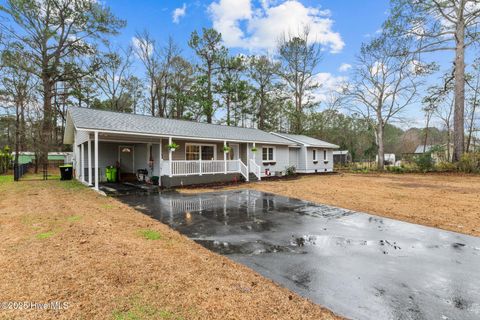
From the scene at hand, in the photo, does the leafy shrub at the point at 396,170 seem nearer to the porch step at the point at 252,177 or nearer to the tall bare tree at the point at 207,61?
the porch step at the point at 252,177

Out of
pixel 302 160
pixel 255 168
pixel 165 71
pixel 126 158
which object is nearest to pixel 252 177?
pixel 255 168

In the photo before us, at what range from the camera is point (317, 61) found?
92.3 feet

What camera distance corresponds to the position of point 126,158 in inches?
563

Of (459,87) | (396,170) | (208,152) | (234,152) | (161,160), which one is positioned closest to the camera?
(161,160)

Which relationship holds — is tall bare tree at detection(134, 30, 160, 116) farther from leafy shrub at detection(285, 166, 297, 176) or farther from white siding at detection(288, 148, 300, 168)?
leafy shrub at detection(285, 166, 297, 176)

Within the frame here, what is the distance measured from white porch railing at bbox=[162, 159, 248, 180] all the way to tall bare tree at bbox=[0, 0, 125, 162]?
14707mm

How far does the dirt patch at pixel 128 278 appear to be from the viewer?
2408 mm

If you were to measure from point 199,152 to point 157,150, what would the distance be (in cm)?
262

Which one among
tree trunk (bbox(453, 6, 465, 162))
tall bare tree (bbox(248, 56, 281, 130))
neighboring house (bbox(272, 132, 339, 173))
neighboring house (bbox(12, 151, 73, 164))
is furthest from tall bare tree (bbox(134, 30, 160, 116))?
tree trunk (bbox(453, 6, 465, 162))

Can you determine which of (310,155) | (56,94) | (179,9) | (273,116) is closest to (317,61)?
(273,116)

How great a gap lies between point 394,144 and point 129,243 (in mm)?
58192

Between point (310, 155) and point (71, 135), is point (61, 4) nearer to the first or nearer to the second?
point (71, 135)

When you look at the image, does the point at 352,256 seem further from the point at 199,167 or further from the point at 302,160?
the point at 302,160

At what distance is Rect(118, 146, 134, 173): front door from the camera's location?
14.0 meters
